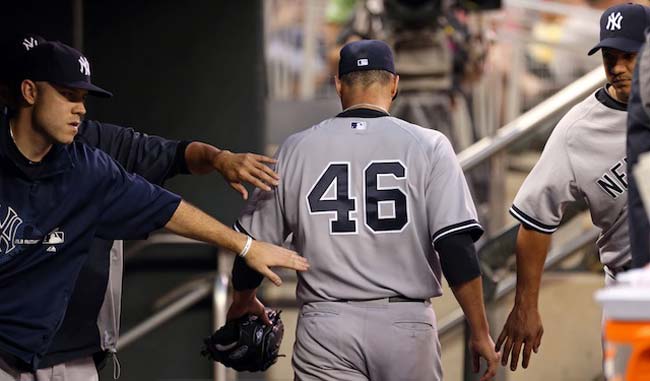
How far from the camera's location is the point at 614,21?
475 centimetres

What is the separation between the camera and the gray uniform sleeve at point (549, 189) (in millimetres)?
4891

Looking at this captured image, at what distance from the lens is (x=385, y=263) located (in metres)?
4.68

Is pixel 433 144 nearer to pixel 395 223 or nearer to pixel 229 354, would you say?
pixel 395 223

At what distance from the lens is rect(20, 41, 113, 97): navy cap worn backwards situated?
4.47 metres

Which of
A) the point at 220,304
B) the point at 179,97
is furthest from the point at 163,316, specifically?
the point at 179,97

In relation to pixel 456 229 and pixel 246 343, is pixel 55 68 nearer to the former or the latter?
pixel 246 343

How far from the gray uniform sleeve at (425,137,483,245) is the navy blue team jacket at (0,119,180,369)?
1.09 m

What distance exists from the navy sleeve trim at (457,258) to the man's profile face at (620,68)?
764 mm

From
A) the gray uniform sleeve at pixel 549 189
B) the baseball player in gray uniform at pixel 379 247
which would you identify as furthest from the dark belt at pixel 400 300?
the gray uniform sleeve at pixel 549 189

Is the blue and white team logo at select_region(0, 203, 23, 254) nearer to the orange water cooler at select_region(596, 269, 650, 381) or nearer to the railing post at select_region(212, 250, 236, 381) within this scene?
the orange water cooler at select_region(596, 269, 650, 381)

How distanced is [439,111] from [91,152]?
21.0ft

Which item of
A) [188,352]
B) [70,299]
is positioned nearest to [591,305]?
[188,352]

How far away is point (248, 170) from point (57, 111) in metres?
0.74

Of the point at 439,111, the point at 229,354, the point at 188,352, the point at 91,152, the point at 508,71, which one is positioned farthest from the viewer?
the point at 508,71
